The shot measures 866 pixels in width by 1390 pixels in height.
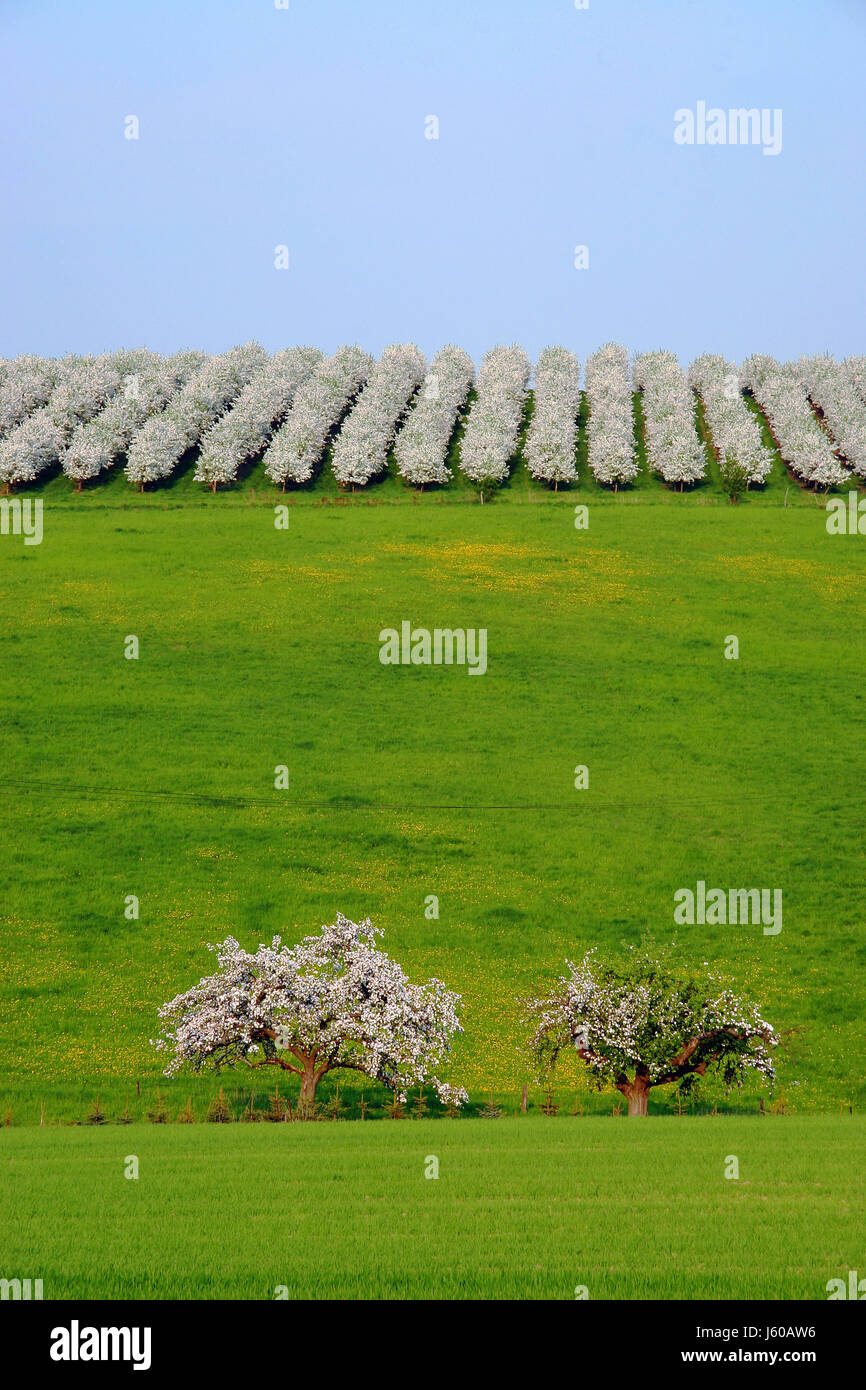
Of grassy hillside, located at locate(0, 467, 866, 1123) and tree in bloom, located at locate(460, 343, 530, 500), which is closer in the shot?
grassy hillside, located at locate(0, 467, 866, 1123)

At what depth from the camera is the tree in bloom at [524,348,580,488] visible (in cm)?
12294

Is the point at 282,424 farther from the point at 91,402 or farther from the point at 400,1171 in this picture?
the point at 400,1171

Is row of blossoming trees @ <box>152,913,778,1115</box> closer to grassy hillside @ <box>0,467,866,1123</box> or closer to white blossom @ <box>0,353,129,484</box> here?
grassy hillside @ <box>0,467,866,1123</box>

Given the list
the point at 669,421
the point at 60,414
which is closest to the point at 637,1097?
the point at 669,421

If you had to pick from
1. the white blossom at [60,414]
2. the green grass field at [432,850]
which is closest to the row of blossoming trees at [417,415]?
the white blossom at [60,414]

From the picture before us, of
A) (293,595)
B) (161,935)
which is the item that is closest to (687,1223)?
(161,935)

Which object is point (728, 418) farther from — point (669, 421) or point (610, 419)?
point (610, 419)

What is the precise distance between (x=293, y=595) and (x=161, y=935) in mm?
40818

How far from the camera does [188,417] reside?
12694 centimetres

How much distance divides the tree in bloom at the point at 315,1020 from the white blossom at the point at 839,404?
9741 cm

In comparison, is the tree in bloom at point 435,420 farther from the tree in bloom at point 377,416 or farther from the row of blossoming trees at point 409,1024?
the row of blossoming trees at point 409,1024

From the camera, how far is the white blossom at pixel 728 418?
394 ft

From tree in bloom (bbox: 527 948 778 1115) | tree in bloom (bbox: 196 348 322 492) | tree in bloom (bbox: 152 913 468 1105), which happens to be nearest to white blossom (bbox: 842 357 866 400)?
tree in bloom (bbox: 196 348 322 492)

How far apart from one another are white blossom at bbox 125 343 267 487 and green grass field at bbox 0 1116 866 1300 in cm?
9371
